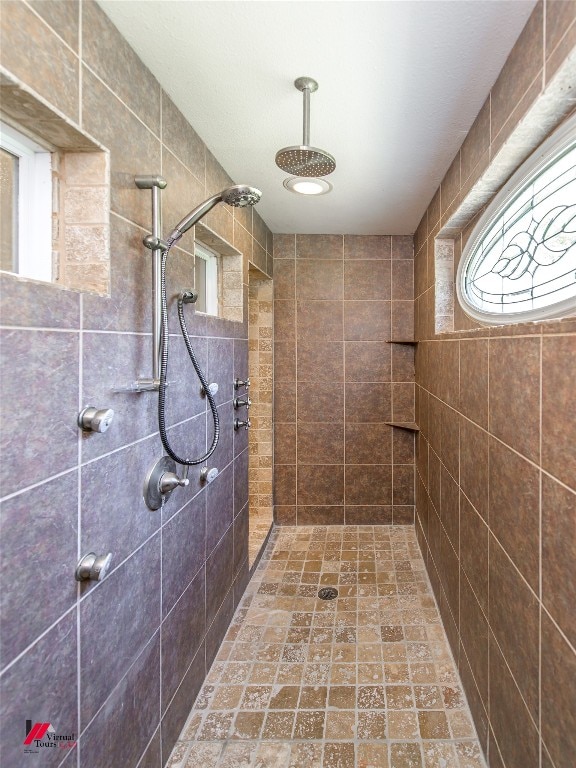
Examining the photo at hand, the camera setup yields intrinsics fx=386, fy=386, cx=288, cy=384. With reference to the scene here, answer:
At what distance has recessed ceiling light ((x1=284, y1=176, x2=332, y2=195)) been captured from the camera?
1.54 m

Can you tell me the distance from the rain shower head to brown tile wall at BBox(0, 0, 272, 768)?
1.35 ft

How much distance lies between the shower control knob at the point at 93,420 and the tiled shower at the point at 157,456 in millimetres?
31

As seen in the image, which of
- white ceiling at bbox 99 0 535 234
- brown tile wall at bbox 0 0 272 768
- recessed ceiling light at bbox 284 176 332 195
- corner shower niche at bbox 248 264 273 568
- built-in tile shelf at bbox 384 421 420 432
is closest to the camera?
brown tile wall at bbox 0 0 272 768

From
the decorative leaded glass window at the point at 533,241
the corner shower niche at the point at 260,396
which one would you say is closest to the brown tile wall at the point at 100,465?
the decorative leaded glass window at the point at 533,241

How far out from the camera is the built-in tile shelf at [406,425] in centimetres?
290

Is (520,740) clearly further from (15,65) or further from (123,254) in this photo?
Answer: (15,65)

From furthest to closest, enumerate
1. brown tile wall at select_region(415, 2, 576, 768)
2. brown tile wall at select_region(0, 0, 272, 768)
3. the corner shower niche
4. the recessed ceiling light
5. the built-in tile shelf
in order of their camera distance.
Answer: the corner shower niche < the built-in tile shelf < the recessed ceiling light < brown tile wall at select_region(415, 2, 576, 768) < brown tile wall at select_region(0, 0, 272, 768)

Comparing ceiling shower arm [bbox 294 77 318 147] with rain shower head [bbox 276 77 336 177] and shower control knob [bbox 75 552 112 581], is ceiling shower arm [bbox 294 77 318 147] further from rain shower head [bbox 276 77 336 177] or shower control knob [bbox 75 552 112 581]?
shower control knob [bbox 75 552 112 581]

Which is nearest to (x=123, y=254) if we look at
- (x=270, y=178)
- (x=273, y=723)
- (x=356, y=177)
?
(x=270, y=178)

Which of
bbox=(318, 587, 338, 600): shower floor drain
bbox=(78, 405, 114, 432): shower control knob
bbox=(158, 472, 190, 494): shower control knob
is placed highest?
bbox=(78, 405, 114, 432): shower control knob

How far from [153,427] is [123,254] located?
532 mm

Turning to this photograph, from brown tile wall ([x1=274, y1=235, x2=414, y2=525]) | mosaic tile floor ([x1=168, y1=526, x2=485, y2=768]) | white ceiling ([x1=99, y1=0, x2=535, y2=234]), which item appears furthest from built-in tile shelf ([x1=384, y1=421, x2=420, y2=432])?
white ceiling ([x1=99, y1=0, x2=535, y2=234])

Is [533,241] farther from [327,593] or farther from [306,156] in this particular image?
[327,593]

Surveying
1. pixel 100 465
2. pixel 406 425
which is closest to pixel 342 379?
pixel 406 425
